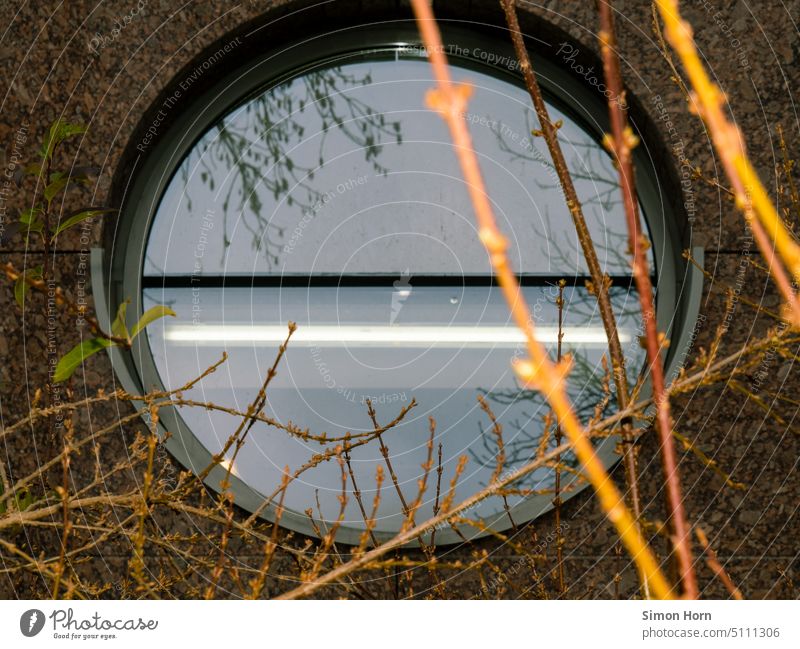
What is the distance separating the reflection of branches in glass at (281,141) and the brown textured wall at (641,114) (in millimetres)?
84

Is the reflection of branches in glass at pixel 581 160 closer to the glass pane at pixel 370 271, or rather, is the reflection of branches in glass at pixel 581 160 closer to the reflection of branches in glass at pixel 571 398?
the glass pane at pixel 370 271

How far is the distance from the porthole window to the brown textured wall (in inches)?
2.0

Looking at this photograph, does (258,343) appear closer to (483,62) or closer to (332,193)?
(332,193)

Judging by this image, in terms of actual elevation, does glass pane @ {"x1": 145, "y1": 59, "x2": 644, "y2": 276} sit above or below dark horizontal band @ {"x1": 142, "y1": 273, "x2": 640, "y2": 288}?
above

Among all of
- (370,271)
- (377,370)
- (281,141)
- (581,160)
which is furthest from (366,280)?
(581,160)

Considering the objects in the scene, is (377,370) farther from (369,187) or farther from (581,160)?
(581,160)

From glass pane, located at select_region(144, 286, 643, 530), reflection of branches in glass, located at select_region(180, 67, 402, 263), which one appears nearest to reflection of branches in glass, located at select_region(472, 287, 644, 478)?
glass pane, located at select_region(144, 286, 643, 530)

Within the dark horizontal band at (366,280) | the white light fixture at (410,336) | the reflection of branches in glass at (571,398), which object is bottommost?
the reflection of branches in glass at (571,398)

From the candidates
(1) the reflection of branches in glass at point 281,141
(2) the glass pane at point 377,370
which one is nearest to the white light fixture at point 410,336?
(2) the glass pane at point 377,370

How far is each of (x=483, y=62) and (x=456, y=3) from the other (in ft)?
0.28

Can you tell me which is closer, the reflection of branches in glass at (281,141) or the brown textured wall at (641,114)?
the brown textured wall at (641,114)

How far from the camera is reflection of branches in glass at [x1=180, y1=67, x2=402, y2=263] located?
111 centimetres

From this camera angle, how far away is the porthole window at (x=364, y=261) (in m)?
1.05

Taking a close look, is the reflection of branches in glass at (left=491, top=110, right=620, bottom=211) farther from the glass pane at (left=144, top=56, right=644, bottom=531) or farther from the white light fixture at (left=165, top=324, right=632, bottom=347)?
the white light fixture at (left=165, top=324, right=632, bottom=347)
